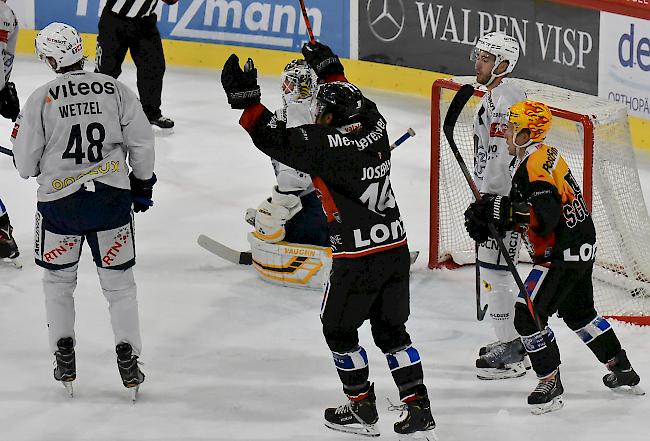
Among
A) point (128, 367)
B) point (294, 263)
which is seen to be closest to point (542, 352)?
point (128, 367)

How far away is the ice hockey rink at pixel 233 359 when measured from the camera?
15.9 ft

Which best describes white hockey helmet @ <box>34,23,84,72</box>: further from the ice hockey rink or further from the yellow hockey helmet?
the yellow hockey helmet

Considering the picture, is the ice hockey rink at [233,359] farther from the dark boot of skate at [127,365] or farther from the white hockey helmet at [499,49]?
the white hockey helmet at [499,49]

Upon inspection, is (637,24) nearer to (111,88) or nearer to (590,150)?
(590,150)

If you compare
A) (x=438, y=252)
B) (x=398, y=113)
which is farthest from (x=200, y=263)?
(x=398, y=113)

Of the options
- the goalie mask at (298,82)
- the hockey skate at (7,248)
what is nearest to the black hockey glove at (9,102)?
the hockey skate at (7,248)

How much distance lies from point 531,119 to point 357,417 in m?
1.23

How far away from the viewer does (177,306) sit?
610 centimetres

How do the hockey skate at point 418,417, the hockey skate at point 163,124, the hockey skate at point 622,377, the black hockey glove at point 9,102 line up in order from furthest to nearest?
the hockey skate at point 163,124, the black hockey glove at point 9,102, the hockey skate at point 622,377, the hockey skate at point 418,417

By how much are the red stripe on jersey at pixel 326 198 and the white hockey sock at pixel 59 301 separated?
3.52 feet

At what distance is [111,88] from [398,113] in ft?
14.6

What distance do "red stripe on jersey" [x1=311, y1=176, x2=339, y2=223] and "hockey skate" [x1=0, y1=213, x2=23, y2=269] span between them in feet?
8.16

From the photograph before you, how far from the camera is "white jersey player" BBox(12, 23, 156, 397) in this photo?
15.6 feet

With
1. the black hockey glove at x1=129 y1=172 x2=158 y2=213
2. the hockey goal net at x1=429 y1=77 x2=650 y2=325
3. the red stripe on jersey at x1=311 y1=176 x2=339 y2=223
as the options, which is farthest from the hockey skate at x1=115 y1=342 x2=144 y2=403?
the hockey goal net at x1=429 y1=77 x2=650 y2=325
